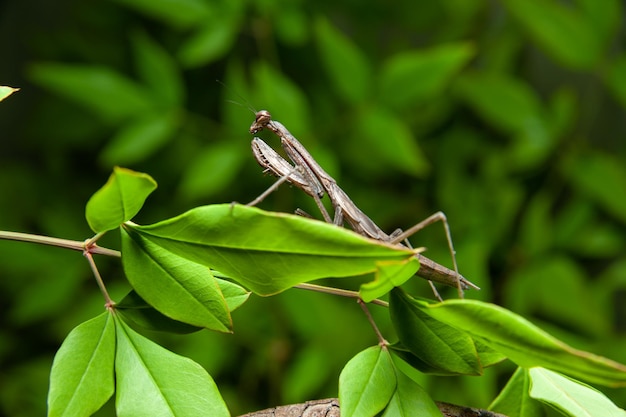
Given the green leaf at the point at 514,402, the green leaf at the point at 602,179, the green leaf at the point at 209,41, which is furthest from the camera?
the green leaf at the point at 602,179

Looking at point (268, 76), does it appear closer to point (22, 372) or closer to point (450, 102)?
point (450, 102)

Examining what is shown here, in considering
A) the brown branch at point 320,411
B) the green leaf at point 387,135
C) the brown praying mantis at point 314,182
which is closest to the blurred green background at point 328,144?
the green leaf at point 387,135

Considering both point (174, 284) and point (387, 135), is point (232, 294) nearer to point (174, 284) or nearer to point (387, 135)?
point (174, 284)

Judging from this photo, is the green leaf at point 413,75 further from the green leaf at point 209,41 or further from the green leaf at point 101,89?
the green leaf at point 101,89

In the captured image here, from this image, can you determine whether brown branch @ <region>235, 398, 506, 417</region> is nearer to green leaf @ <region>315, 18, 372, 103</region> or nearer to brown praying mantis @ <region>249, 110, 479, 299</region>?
brown praying mantis @ <region>249, 110, 479, 299</region>

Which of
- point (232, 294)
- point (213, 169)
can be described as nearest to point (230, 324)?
point (232, 294)

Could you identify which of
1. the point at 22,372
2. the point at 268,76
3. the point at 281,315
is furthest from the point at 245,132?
the point at 22,372
